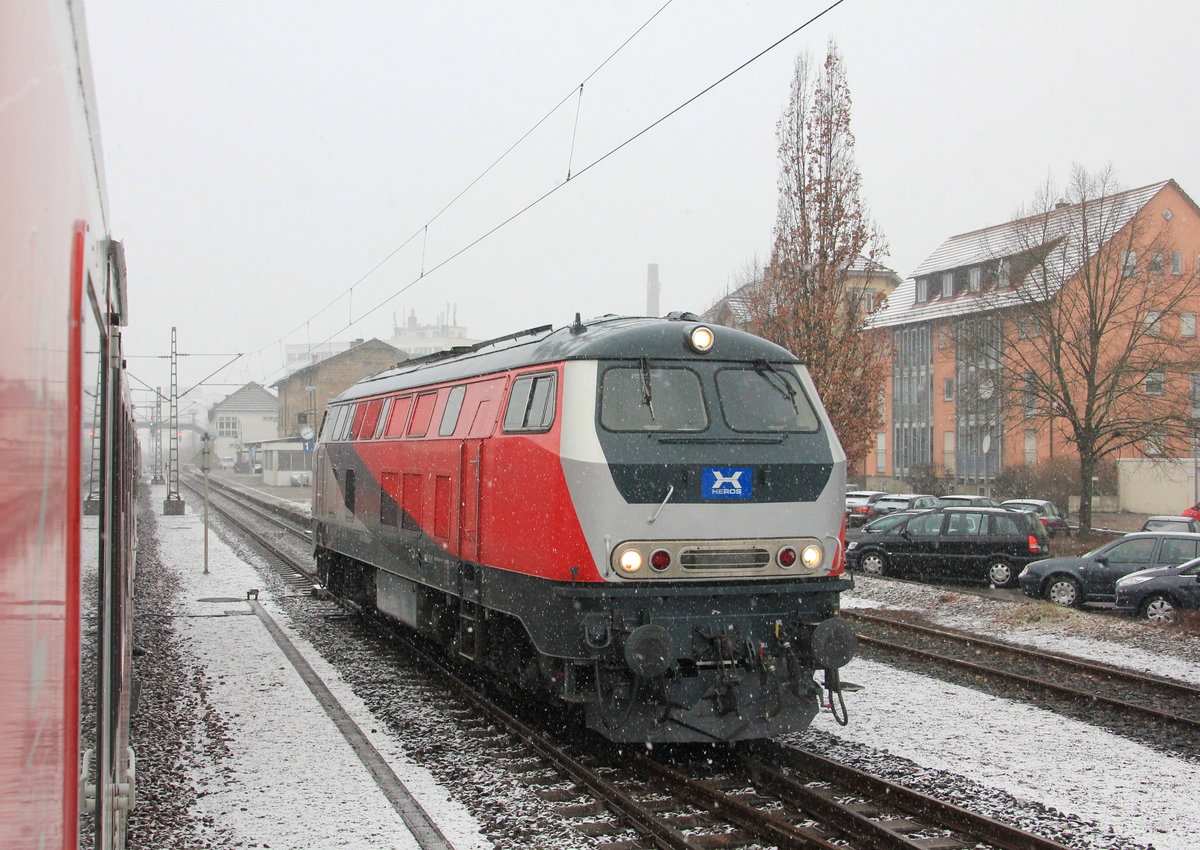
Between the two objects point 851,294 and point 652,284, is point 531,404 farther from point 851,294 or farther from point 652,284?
point 652,284

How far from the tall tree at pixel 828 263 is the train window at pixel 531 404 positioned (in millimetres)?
17529

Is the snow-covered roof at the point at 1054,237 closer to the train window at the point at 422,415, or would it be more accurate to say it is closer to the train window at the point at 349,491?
the train window at the point at 349,491

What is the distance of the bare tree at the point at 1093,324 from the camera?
3120 centimetres

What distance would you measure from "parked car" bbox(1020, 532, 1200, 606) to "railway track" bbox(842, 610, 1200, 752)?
4.31 metres

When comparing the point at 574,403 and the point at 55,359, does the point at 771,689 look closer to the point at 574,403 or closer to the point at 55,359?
the point at 574,403

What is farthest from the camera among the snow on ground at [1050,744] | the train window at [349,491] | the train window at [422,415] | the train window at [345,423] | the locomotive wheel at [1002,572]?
the locomotive wheel at [1002,572]

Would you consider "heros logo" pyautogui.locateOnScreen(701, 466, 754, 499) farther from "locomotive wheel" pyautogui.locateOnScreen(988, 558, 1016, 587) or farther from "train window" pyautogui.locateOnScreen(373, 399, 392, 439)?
"locomotive wheel" pyautogui.locateOnScreen(988, 558, 1016, 587)

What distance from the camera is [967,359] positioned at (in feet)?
116

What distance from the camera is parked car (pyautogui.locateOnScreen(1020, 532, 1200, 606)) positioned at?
1725 centimetres

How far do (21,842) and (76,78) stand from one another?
1.66 m

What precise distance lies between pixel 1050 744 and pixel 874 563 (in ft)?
45.3

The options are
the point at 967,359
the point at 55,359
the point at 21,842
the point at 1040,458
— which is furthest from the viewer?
the point at 1040,458

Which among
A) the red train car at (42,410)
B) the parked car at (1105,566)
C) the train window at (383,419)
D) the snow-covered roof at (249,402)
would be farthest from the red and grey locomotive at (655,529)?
the snow-covered roof at (249,402)

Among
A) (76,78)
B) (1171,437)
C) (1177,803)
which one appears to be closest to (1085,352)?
(1171,437)
